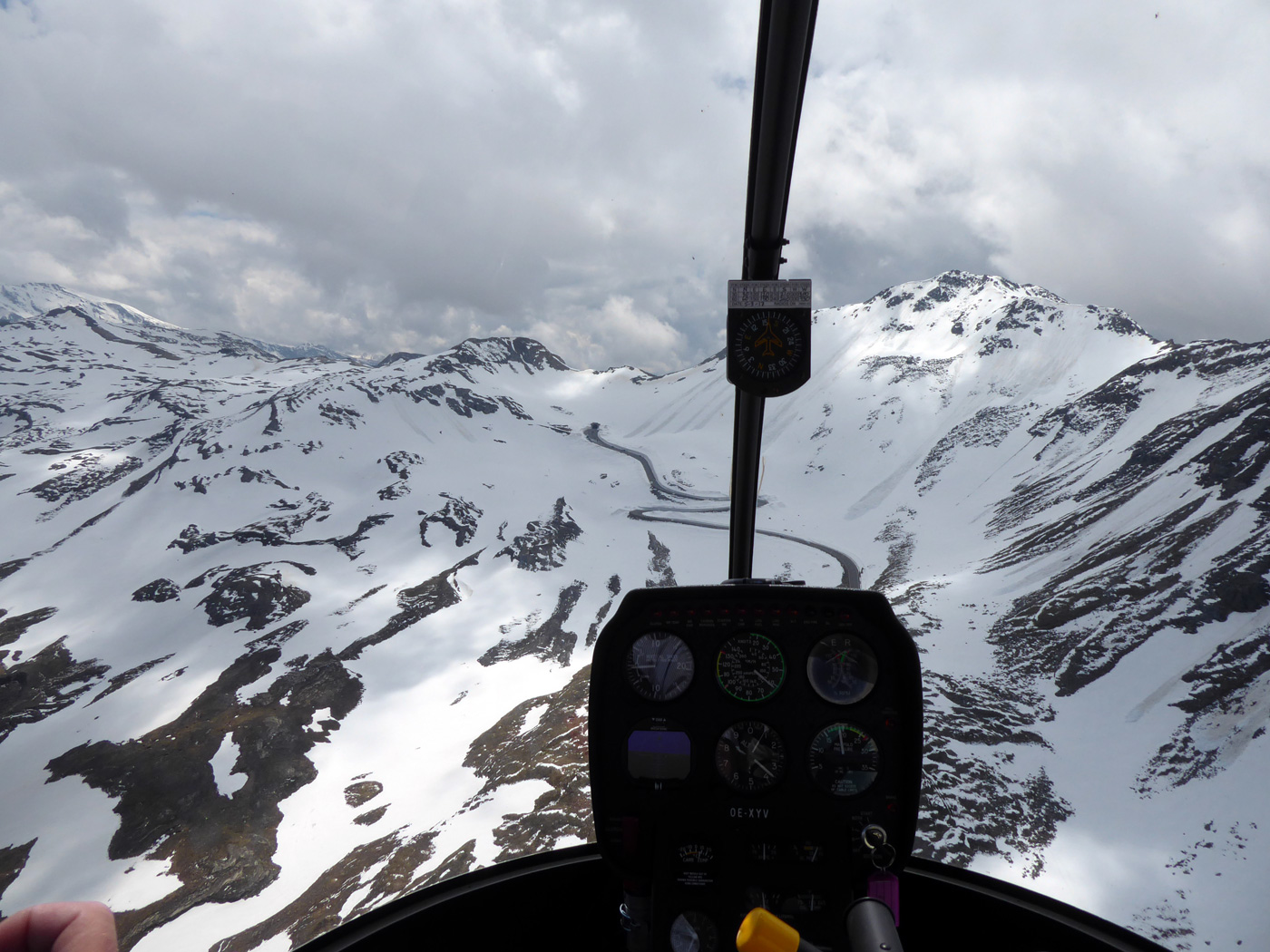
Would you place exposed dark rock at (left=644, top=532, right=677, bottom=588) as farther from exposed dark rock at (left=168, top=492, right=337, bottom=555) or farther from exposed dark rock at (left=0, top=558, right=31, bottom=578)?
exposed dark rock at (left=0, top=558, right=31, bottom=578)

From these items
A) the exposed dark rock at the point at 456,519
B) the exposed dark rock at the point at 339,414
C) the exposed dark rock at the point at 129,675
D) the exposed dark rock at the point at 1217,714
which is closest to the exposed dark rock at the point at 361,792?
the exposed dark rock at the point at 129,675

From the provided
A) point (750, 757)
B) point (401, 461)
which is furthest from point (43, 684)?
point (750, 757)

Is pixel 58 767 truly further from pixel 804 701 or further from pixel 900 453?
pixel 900 453

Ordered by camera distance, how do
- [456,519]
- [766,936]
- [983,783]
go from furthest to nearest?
[456,519] < [983,783] < [766,936]

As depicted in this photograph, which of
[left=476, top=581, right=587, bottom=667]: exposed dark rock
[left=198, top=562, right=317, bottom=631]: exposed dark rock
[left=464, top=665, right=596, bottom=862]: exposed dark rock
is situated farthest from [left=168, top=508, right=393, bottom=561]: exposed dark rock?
[left=464, top=665, right=596, bottom=862]: exposed dark rock

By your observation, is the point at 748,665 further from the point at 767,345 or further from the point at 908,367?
the point at 908,367

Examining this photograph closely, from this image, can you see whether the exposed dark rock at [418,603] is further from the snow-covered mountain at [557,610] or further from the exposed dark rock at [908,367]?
the exposed dark rock at [908,367]

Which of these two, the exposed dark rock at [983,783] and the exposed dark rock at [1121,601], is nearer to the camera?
the exposed dark rock at [983,783]
